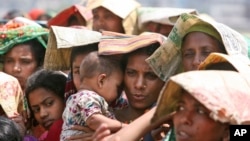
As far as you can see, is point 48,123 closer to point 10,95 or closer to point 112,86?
point 10,95

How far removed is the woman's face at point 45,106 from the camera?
20.4 ft

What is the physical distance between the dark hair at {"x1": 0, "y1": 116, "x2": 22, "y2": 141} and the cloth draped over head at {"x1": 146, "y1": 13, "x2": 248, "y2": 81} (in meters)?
0.85

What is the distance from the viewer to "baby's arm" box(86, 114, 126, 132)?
504 centimetres

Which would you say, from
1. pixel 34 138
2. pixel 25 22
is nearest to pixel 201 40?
pixel 34 138

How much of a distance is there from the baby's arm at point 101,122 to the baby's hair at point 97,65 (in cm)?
38

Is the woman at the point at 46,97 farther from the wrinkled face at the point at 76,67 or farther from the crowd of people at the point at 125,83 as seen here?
the wrinkled face at the point at 76,67

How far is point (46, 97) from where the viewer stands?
6.28m

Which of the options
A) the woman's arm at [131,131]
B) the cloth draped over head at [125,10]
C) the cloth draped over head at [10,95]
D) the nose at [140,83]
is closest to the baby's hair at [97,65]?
the nose at [140,83]

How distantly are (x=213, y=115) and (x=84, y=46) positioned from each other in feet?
6.20

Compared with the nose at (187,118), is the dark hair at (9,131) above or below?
below

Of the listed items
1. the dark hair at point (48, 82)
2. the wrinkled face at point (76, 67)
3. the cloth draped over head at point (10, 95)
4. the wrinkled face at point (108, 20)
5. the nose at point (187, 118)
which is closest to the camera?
the nose at point (187, 118)

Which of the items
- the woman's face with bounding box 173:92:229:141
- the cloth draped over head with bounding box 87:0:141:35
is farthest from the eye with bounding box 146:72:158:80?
the cloth draped over head with bounding box 87:0:141:35

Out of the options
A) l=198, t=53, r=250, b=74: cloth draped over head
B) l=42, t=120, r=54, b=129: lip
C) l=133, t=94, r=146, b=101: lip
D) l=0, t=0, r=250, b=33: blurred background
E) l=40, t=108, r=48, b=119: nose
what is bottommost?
l=0, t=0, r=250, b=33: blurred background

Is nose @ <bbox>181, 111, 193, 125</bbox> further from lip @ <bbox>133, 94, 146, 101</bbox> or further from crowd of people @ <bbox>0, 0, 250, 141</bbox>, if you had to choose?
lip @ <bbox>133, 94, 146, 101</bbox>
